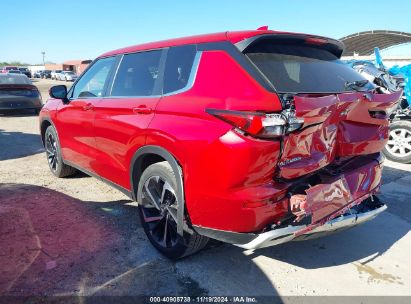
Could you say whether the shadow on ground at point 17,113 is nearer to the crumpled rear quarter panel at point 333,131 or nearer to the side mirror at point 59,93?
the side mirror at point 59,93

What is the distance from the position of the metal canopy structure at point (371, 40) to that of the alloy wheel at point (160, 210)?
23557mm

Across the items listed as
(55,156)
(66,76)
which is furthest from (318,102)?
(66,76)

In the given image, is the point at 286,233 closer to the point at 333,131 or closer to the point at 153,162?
the point at 333,131

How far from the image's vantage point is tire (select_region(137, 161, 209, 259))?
3.00 metres

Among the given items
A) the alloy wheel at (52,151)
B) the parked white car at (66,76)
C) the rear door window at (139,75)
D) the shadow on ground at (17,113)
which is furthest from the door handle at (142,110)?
the parked white car at (66,76)

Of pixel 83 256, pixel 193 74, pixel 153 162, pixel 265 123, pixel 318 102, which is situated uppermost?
pixel 193 74

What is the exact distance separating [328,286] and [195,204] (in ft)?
4.07

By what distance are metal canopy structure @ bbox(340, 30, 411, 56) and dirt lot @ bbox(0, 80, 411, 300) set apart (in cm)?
2292

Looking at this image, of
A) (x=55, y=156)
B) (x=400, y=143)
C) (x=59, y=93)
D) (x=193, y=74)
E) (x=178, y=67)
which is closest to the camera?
(x=193, y=74)

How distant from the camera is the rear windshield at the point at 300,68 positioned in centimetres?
265

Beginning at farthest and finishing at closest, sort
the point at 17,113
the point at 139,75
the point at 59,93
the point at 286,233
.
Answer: the point at 17,113
the point at 59,93
the point at 139,75
the point at 286,233

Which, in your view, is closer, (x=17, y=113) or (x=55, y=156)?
(x=55, y=156)

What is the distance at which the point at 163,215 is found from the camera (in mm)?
3264

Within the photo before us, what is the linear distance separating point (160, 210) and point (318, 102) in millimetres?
1653
